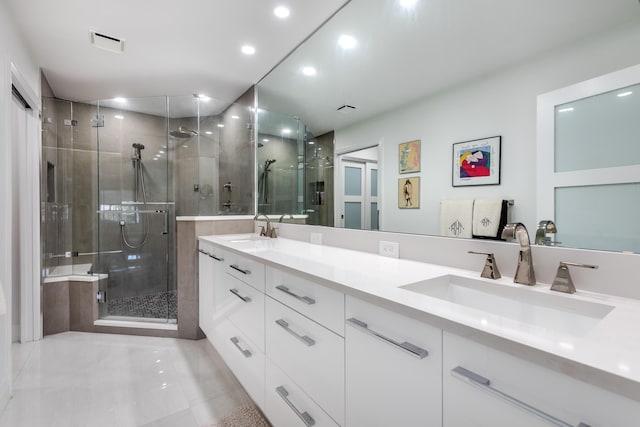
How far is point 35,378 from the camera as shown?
1.97m

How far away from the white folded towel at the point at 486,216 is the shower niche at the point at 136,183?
2.23 m

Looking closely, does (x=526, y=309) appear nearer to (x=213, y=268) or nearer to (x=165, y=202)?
(x=213, y=268)

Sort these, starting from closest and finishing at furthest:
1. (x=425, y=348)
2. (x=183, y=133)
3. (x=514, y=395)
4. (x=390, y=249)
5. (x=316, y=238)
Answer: (x=514, y=395) < (x=425, y=348) < (x=390, y=249) < (x=316, y=238) < (x=183, y=133)

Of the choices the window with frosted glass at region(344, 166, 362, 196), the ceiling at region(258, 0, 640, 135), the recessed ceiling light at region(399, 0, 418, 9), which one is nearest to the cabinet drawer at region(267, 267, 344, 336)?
the window with frosted glass at region(344, 166, 362, 196)

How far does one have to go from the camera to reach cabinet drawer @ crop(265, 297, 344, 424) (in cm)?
95

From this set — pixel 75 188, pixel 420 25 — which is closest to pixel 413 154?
pixel 420 25

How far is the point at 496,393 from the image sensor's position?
556mm

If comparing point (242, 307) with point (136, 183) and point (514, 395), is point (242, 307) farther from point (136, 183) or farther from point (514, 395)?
point (136, 183)

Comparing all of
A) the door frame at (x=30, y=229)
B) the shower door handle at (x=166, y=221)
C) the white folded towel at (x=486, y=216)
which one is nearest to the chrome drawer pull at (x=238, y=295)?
the white folded towel at (x=486, y=216)

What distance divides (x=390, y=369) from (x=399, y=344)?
0.29 feet

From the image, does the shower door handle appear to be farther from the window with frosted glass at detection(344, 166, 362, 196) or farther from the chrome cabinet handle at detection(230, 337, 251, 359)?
the window with frosted glass at detection(344, 166, 362, 196)

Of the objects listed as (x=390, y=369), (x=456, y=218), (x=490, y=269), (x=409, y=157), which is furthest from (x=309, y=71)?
(x=390, y=369)

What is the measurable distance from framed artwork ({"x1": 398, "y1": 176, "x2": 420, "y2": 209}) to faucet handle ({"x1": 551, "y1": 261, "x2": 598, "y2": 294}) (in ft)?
2.05

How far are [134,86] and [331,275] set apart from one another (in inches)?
126
